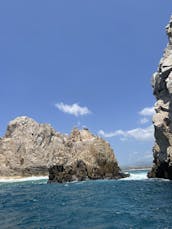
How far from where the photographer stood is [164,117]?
71500mm

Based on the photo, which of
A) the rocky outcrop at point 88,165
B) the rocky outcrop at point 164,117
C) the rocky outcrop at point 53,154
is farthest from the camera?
the rocky outcrop at point 53,154

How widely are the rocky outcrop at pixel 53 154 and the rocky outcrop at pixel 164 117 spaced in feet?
64.0

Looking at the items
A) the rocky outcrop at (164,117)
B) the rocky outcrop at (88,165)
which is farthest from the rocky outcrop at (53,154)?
the rocky outcrop at (164,117)

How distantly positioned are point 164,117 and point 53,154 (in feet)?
321

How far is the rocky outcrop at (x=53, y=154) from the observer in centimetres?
9619

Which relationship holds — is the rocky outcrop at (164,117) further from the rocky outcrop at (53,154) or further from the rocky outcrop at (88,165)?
the rocky outcrop at (53,154)

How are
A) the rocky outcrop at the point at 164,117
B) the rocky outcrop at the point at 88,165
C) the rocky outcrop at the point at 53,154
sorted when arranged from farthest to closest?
the rocky outcrop at the point at 53,154 < the rocky outcrop at the point at 88,165 < the rocky outcrop at the point at 164,117

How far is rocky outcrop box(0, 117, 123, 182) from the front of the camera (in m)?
96.2

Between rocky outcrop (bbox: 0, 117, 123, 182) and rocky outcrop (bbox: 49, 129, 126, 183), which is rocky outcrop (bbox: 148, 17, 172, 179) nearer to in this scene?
rocky outcrop (bbox: 49, 129, 126, 183)

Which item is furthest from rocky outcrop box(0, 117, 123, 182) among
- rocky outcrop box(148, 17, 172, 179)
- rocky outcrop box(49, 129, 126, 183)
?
rocky outcrop box(148, 17, 172, 179)

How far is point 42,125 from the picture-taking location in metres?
173

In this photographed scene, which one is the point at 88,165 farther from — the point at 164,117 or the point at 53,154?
the point at 53,154

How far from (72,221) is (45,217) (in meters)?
3.92

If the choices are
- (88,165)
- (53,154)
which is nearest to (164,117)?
(88,165)
